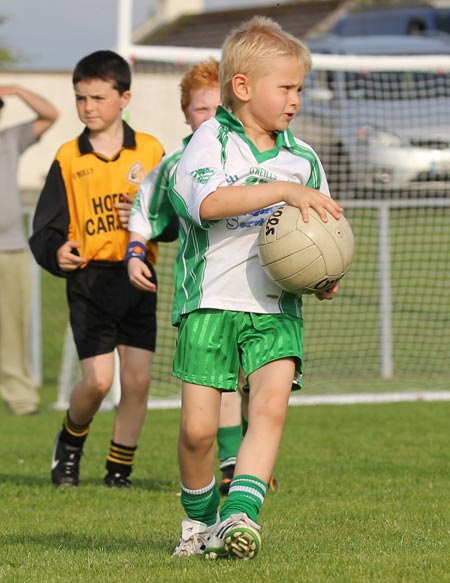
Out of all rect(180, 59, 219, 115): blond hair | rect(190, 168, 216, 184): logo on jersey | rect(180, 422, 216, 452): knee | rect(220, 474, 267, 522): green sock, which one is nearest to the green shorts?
rect(180, 422, 216, 452): knee

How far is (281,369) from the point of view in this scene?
14.6 feet

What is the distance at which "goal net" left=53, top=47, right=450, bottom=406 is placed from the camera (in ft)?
39.5

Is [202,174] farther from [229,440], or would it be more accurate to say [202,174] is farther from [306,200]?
[229,440]

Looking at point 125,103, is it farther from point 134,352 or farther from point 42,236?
point 134,352

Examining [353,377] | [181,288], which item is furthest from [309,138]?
[181,288]

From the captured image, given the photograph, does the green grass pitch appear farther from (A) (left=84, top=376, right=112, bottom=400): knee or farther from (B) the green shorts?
(B) the green shorts

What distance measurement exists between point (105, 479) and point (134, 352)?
741 mm

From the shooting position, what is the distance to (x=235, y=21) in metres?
36.9

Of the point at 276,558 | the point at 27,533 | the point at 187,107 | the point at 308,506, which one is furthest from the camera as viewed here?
the point at 187,107

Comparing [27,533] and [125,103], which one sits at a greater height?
[125,103]

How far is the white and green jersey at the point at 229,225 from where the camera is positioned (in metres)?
4.50

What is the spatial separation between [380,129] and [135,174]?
641cm

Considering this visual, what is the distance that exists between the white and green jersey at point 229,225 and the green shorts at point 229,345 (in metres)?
0.04

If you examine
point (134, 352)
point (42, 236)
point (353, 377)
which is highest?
point (42, 236)
